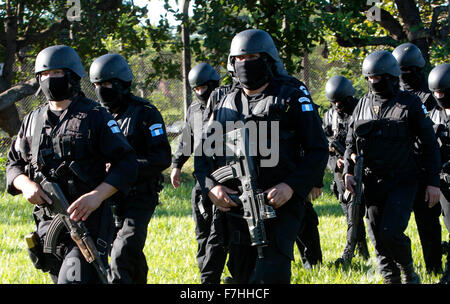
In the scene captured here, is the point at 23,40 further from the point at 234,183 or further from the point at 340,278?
the point at 234,183

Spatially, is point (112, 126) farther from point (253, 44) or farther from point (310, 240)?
point (310, 240)

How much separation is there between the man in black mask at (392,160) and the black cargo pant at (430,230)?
805mm

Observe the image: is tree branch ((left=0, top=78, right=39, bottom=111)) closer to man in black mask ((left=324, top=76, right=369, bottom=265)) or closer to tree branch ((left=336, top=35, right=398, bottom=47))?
tree branch ((left=336, top=35, right=398, bottom=47))

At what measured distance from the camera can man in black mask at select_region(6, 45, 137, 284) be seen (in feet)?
13.9

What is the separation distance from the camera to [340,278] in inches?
255

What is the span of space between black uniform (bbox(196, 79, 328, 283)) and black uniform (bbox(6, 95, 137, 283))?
0.60 m

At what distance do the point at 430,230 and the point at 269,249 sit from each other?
119 inches

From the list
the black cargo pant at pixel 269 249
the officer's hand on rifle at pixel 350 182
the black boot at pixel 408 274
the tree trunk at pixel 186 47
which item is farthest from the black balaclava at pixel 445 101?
the tree trunk at pixel 186 47

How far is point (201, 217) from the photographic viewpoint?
634 centimetres

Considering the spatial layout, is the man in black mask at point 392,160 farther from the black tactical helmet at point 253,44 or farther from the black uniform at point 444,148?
the black tactical helmet at point 253,44

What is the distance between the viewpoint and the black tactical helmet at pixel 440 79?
6699mm

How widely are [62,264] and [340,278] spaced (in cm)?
313

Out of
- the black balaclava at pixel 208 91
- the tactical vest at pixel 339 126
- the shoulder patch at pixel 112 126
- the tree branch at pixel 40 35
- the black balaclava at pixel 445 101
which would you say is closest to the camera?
the shoulder patch at pixel 112 126
